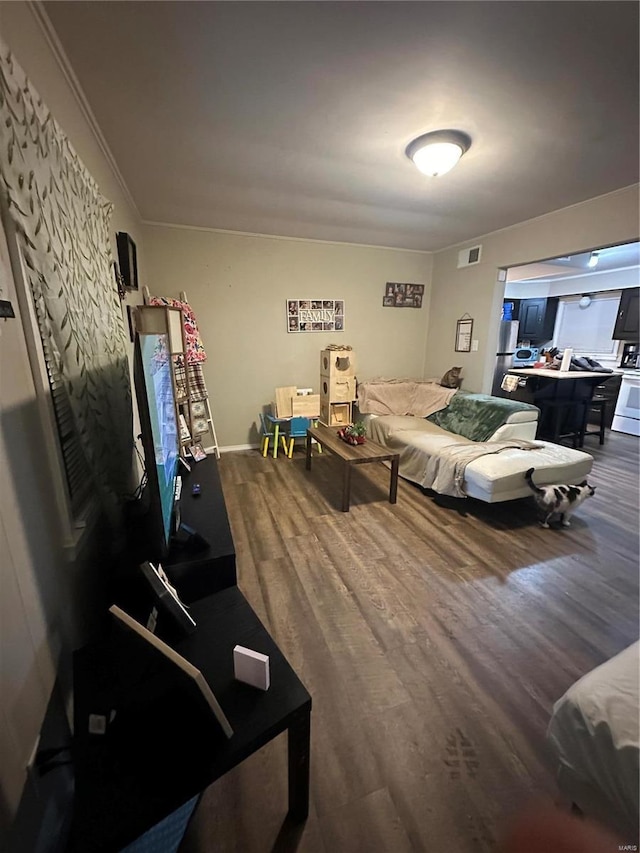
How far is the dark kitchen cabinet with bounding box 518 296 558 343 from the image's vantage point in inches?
264

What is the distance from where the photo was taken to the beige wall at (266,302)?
3.51 meters

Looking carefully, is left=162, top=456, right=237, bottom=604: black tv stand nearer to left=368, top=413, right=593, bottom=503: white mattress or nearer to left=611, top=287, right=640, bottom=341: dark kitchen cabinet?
left=368, top=413, right=593, bottom=503: white mattress

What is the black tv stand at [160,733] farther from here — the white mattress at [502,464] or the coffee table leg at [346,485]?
the white mattress at [502,464]

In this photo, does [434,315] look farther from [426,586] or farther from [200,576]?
[200,576]

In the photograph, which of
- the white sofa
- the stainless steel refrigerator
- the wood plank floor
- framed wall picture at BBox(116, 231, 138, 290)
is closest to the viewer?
the wood plank floor

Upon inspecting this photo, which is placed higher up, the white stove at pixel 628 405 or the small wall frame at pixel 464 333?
the small wall frame at pixel 464 333

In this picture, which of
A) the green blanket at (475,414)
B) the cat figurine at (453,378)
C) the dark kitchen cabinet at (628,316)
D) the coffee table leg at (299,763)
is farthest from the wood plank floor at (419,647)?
the dark kitchen cabinet at (628,316)

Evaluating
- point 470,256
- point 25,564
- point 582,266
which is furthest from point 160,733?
point 582,266

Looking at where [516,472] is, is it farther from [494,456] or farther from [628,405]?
[628,405]

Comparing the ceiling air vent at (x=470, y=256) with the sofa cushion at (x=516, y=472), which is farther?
the ceiling air vent at (x=470, y=256)

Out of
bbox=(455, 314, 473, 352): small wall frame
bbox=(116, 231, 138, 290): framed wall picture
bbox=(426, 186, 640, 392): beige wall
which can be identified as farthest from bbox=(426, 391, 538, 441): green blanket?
bbox=(116, 231, 138, 290): framed wall picture

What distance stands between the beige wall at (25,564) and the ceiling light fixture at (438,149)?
5.67 ft

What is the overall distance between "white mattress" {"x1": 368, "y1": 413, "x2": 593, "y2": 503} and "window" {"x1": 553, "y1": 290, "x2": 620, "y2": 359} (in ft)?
14.1

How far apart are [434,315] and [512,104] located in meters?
3.01
